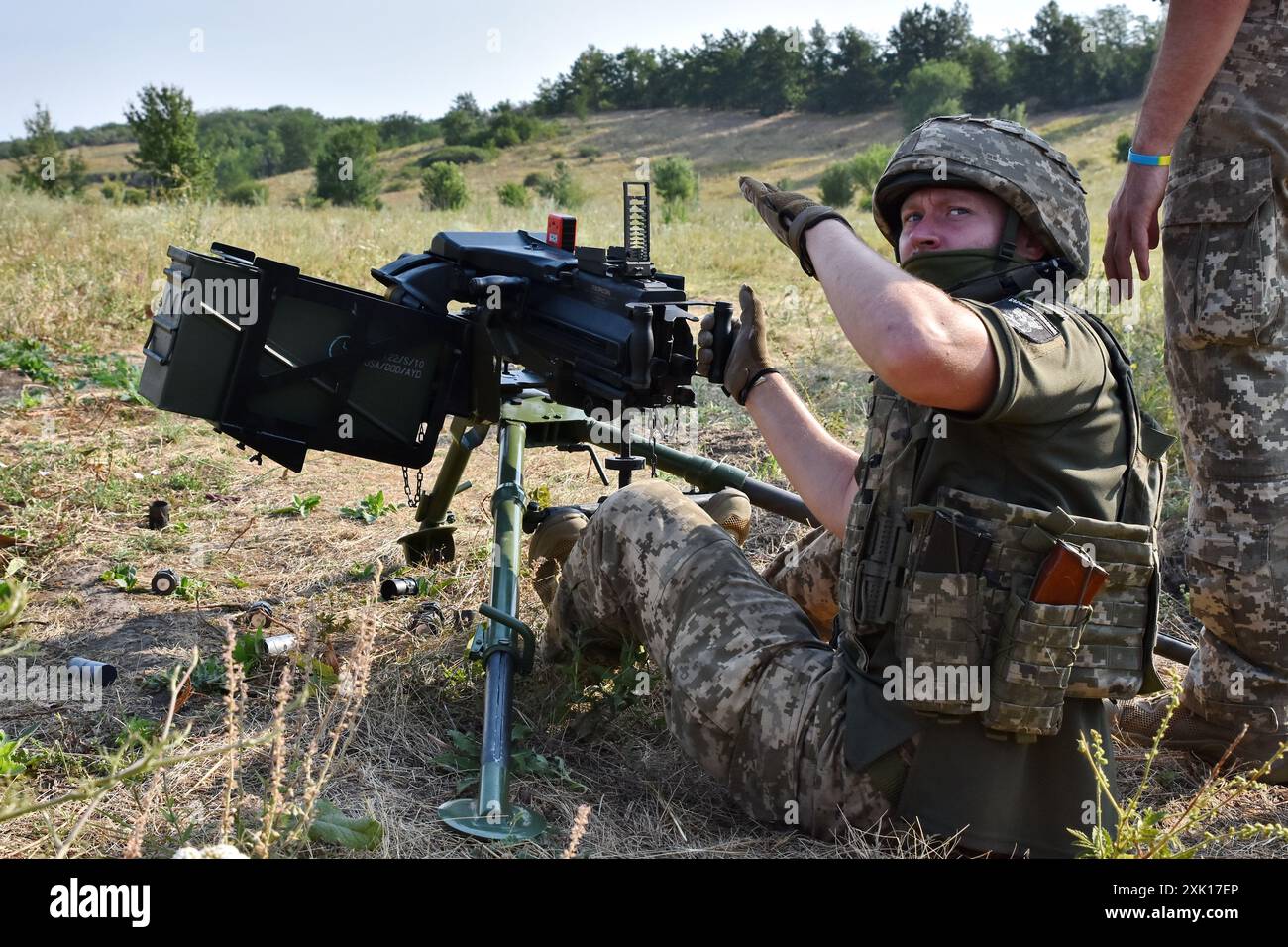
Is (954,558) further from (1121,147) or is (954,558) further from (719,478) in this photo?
(1121,147)

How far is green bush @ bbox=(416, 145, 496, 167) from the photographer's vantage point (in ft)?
167

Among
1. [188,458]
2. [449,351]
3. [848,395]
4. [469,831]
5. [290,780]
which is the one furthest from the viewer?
[848,395]

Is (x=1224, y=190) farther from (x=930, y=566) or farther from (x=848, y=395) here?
(x=848, y=395)

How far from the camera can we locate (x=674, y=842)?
2.50 meters

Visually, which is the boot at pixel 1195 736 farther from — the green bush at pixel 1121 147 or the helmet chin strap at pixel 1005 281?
the green bush at pixel 1121 147

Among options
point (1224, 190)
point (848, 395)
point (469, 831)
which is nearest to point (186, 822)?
point (469, 831)

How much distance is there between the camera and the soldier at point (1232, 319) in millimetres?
2877

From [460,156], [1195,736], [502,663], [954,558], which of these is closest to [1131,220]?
[954,558]

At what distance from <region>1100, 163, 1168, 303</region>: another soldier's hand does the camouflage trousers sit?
122 cm

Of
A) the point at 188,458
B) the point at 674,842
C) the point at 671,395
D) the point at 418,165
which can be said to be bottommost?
the point at 674,842

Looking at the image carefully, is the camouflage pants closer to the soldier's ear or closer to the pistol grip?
the soldier's ear

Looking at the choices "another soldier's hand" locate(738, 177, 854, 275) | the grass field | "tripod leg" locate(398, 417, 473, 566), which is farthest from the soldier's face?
"tripod leg" locate(398, 417, 473, 566)

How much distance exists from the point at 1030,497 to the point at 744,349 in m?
0.82

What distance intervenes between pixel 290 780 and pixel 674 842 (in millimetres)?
899
